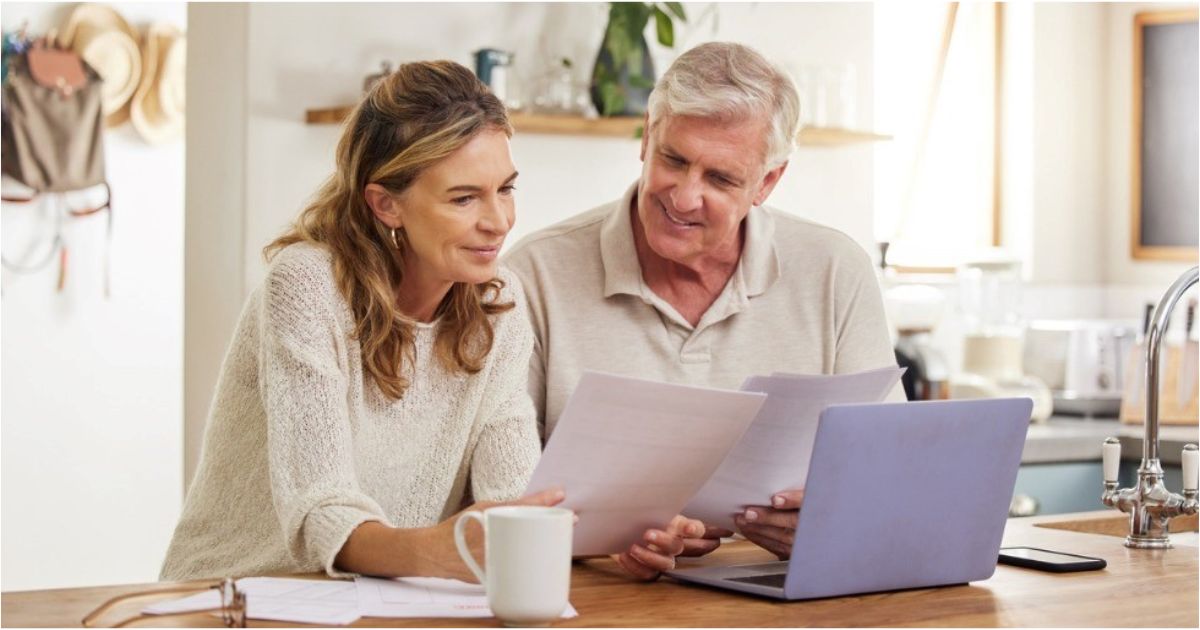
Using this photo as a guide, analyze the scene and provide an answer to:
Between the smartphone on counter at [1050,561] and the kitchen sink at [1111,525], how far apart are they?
0.37 m

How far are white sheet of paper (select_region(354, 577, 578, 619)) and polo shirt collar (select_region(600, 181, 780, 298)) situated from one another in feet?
2.46

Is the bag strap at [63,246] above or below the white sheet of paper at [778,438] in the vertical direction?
above

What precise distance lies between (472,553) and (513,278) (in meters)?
0.64

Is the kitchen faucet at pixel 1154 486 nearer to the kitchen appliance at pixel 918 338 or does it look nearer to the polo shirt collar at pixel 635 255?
the polo shirt collar at pixel 635 255

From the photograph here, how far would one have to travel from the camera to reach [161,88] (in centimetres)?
486

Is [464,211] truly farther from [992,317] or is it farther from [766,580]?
[992,317]

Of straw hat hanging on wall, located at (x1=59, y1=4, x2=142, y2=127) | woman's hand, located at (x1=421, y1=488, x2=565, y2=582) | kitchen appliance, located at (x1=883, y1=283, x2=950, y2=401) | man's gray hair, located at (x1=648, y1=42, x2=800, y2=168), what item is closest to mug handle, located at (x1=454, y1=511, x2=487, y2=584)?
woman's hand, located at (x1=421, y1=488, x2=565, y2=582)

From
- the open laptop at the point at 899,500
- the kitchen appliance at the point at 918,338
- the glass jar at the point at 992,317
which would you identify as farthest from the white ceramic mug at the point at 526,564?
the glass jar at the point at 992,317

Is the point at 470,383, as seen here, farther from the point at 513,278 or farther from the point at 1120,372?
the point at 1120,372

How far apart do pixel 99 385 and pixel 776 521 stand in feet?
11.7

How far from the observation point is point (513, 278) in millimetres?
2086

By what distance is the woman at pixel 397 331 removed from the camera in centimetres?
184

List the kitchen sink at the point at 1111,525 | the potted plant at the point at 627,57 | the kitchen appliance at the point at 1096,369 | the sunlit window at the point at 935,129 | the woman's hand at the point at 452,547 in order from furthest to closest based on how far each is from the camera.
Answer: the sunlit window at the point at 935,129
the kitchen appliance at the point at 1096,369
the potted plant at the point at 627,57
the kitchen sink at the point at 1111,525
the woman's hand at the point at 452,547

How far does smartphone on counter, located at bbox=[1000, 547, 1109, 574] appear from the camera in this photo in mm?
1801
